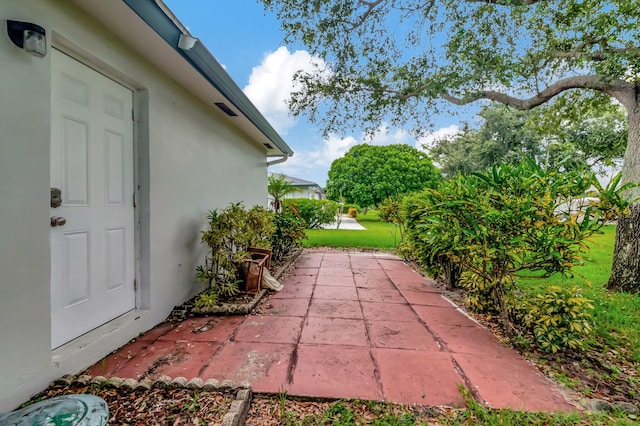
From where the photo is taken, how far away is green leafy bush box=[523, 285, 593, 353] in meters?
2.53

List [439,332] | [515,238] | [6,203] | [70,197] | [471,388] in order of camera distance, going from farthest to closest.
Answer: [439,332]
[515,238]
[70,197]
[471,388]
[6,203]

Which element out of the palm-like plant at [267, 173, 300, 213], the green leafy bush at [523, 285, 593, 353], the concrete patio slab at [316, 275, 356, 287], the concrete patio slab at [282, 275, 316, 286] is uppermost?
the palm-like plant at [267, 173, 300, 213]

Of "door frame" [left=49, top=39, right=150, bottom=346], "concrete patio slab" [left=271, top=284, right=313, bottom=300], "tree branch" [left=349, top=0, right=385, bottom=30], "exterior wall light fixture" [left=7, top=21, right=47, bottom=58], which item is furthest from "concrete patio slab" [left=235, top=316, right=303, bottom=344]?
"tree branch" [left=349, top=0, right=385, bottom=30]

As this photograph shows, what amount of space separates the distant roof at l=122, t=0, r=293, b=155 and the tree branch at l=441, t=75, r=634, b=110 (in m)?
4.34

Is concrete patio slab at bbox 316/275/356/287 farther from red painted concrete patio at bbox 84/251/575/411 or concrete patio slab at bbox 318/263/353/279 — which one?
red painted concrete patio at bbox 84/251/575/411

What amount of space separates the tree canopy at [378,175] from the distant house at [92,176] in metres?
17.1

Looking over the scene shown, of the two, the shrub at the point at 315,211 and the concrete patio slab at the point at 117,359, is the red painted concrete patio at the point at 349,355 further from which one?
the shrub at the point at 315,211

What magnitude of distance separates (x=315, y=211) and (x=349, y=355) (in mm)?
11116

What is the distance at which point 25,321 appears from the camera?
1.70m

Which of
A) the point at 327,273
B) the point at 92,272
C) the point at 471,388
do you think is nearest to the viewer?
the point at 471,388

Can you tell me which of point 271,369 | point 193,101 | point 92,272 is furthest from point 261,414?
point 193,101

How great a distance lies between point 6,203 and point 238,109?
303cm

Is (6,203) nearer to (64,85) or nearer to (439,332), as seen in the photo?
(64,85)

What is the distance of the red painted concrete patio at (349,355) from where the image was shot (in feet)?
6.43
